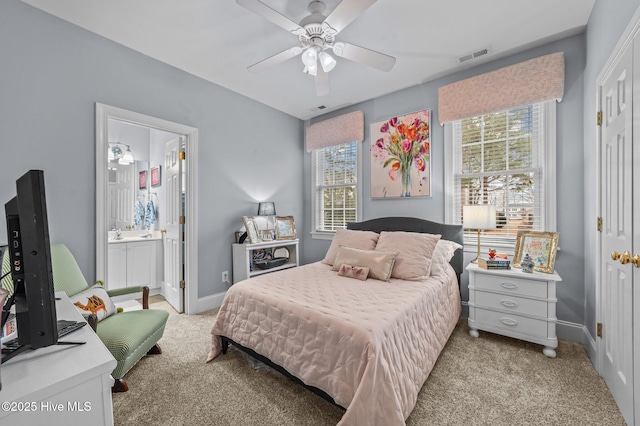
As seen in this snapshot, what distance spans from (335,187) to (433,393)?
118 inches

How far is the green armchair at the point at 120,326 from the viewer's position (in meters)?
1.81

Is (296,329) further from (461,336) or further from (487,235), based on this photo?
(487,235)

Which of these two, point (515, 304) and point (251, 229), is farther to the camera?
point (251, 229)

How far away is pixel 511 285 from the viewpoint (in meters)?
2.41

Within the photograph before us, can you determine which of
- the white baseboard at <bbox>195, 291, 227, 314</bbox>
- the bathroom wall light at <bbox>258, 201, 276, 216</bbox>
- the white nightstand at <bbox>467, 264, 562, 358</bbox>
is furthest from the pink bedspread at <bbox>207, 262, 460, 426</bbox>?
the bathroom wall light at <bbox>258, 201, 276, 216</bbox>

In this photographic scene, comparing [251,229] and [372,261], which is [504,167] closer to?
[372,261]

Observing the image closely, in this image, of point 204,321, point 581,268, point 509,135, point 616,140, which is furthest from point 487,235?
point 204,321

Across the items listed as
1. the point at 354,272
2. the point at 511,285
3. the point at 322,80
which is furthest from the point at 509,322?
the point at 322,80

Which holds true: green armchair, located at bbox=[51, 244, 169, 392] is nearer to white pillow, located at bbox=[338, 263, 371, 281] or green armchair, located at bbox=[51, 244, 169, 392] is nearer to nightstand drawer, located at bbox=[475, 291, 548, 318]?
white pillow, located at bbox=[338, 263, 371, 281]

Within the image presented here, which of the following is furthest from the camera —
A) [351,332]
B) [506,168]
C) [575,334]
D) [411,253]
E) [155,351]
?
[506,168]

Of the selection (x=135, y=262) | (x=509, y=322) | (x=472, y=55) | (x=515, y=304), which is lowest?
(x=509, y=322)

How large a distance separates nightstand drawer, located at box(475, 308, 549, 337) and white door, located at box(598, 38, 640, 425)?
0.37m

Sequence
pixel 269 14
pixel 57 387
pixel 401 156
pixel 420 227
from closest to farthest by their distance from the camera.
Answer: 1. pixel 57 387
2. pixel 269 14
3. pixel 420 227
4. pixel 401 156

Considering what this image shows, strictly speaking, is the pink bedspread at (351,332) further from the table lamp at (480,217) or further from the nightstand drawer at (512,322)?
the table lamp at (480,217)
